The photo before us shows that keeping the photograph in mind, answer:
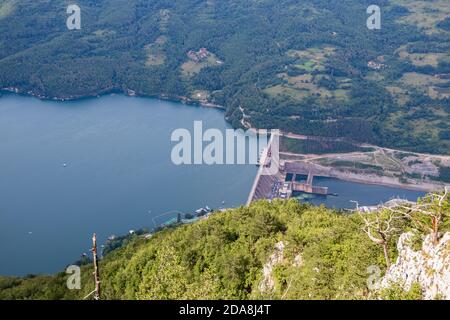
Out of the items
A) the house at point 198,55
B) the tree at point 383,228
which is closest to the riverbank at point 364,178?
the house at point 198,55

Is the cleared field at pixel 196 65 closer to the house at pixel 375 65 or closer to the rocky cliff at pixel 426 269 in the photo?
the house at pixel 375 65

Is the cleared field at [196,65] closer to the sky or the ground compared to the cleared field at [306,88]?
closer to the sky

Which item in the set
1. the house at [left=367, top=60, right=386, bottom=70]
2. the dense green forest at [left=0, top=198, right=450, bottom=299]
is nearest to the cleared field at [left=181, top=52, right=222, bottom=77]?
the house at [left=367, top=60, right=386, bottom=70]

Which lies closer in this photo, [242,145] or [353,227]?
[353,227]

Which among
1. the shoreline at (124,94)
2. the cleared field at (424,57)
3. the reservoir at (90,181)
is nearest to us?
the reservoir at (90,181)

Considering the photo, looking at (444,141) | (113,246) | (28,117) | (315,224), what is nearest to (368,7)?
(444,141)

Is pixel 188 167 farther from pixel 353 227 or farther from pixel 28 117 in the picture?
pixel 353 227

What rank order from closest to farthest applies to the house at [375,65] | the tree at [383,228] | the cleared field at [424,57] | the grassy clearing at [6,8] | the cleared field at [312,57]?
the tree at [383,228], the cleared field at [312,57], the cleared field at [424,57], the house at [375,65], the grassy clearing at [6,8]
